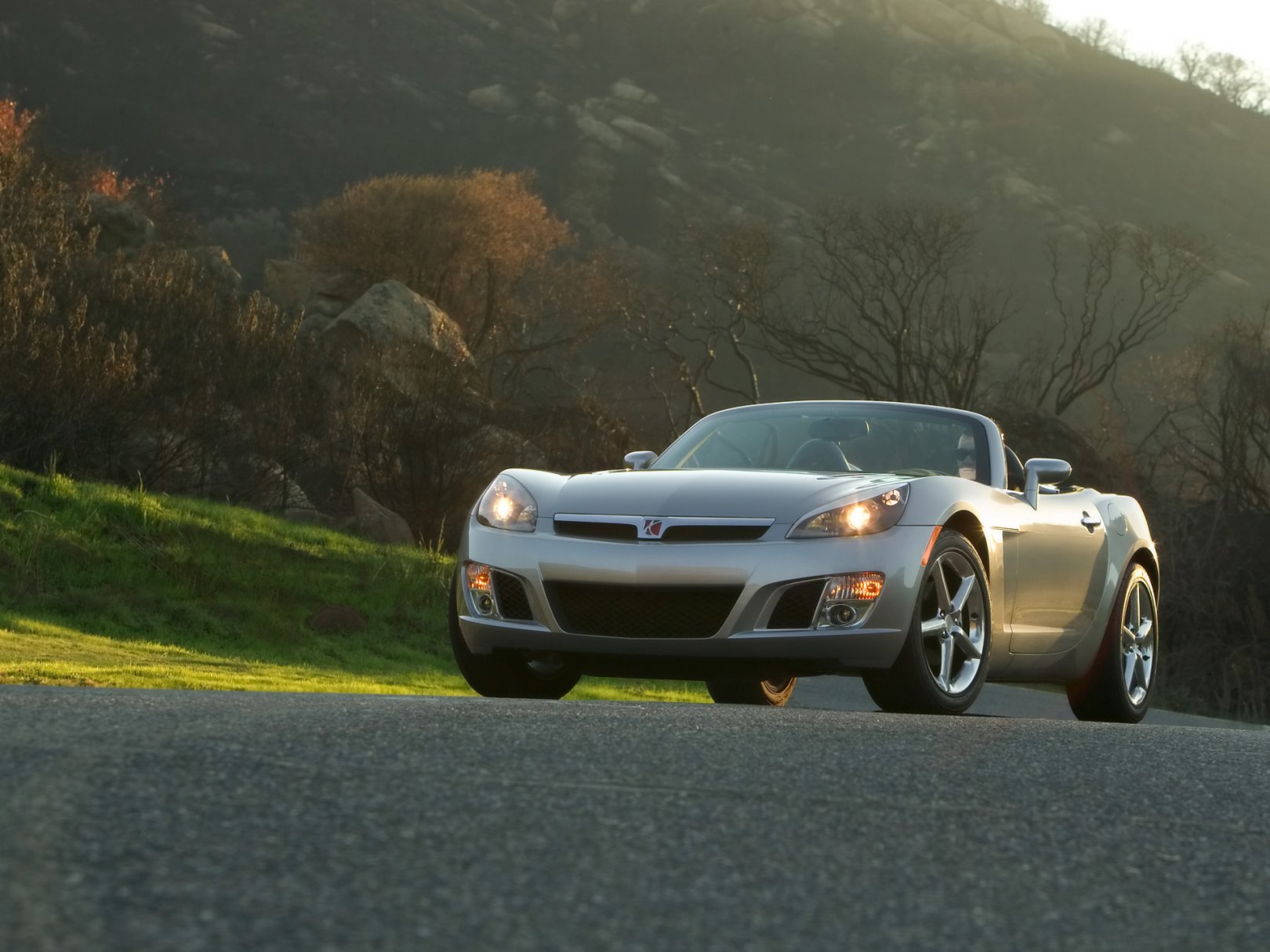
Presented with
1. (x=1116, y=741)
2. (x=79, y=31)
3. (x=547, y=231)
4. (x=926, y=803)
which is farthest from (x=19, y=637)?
(x=79, y=31)

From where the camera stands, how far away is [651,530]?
6.82 metres

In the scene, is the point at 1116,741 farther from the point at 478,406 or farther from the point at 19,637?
the point at 478,406

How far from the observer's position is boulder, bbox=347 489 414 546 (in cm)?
2331

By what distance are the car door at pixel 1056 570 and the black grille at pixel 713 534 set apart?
156 cm

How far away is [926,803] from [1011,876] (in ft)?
2.27

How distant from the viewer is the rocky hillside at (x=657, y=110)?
76625 millimetres

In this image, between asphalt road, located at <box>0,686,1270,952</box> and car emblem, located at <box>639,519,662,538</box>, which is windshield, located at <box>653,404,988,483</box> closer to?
car emblem, located at <box>639,519,662,538</box>

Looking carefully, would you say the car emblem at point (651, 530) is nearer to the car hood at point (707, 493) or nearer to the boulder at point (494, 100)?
the car hood at point (707, 493)

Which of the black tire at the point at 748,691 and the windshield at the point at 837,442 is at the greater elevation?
the windshield at the point at 837,442

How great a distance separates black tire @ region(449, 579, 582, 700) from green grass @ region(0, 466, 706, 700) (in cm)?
425

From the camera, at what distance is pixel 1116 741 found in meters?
5.79

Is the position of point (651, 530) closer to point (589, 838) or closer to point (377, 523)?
point (589, 838)

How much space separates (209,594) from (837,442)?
9952mm

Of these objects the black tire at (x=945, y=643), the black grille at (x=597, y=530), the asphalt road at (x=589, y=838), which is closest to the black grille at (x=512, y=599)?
the black grille at (x=597, y=530)
